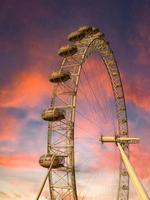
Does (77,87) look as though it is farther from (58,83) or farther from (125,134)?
(125,134)

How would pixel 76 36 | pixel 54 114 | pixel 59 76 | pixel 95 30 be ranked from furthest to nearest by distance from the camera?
1. pixel 95 30
2. pixel 76 36
3. pixel 59 76
4. pixel 54 114

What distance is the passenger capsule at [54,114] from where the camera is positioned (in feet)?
149

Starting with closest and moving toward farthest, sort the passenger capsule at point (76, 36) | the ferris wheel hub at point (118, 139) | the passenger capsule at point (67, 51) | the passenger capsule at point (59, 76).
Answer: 1. the ferris wheel hub at point (118, 139)
2. the passenger capsule at point (59, 76)
3. the passenger capsule at point (67, 51)
4. the passenger capsule at point (76, 36)

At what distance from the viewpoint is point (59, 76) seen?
47938 mm

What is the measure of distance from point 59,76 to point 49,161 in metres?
9.45

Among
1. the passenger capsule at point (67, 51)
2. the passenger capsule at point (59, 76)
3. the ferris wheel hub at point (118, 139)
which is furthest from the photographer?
the passenger capsule at point (67, 51)

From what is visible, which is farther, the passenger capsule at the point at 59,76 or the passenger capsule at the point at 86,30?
the passenger capsule at the point at 86,30

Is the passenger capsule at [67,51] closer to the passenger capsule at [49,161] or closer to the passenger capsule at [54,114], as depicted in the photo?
the passenger capsule at [54,114]

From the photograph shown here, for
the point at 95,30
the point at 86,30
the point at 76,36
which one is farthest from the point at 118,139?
the point at 95,30

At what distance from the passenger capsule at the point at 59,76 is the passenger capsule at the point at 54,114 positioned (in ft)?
12.0

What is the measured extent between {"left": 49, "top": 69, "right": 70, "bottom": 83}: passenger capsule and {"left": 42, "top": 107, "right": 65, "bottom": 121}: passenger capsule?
12.0ft

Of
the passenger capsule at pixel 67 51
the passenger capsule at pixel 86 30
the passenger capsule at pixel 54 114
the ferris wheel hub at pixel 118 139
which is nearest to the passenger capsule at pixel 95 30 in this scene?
the passenger capsule at pixel 86 30

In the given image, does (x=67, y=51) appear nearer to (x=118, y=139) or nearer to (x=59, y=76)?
(x=59, y=76)

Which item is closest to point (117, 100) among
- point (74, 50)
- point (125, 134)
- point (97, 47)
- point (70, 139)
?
point (125, 134)
